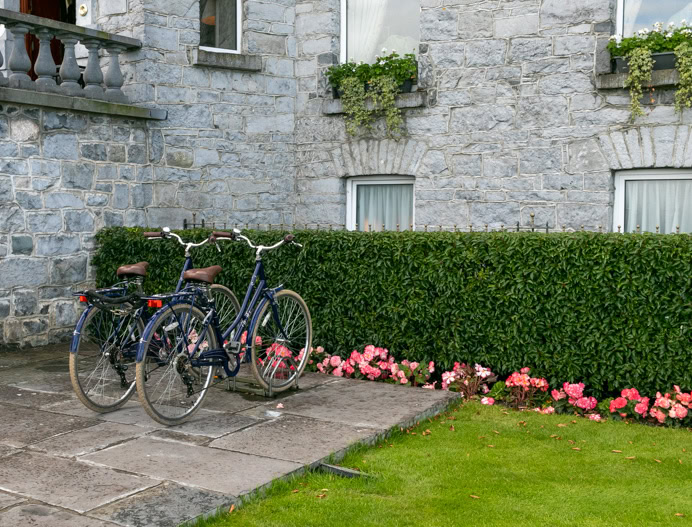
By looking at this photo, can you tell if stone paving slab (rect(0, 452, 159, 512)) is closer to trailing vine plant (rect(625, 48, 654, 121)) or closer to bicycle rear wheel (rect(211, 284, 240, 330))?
bicycle rear wheel (rect(211, 284, 240, 330))

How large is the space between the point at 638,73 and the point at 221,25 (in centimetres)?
523

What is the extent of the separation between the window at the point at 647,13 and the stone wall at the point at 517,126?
0.53 ft

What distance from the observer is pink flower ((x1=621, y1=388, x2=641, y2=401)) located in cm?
599

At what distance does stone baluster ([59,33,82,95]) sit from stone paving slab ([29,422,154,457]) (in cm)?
451

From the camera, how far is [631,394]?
19.7ft

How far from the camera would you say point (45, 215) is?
843 centimetres

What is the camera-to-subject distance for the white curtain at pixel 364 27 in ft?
33.5

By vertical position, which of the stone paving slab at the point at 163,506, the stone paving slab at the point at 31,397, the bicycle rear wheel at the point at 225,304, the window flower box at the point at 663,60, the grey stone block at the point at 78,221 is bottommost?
the stone paving slab at the point at 31,397

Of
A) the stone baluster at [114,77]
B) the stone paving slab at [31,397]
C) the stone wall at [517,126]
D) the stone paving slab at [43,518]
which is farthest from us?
the stone baluster at [114,77]

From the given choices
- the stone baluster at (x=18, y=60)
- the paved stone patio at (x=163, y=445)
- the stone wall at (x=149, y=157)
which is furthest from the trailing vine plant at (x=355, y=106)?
the paved stone patio at (x=163, y=445)

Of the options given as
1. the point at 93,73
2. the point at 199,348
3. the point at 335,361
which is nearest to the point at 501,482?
the point at 199,348

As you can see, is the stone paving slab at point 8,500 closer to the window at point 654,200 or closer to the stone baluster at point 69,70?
the stone baluster at point 69,70

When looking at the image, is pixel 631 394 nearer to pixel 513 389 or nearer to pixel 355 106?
pixel 513 389

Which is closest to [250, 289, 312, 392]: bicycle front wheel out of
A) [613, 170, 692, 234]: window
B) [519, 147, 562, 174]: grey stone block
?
[519, 147, 562, 174]: grey stone block
